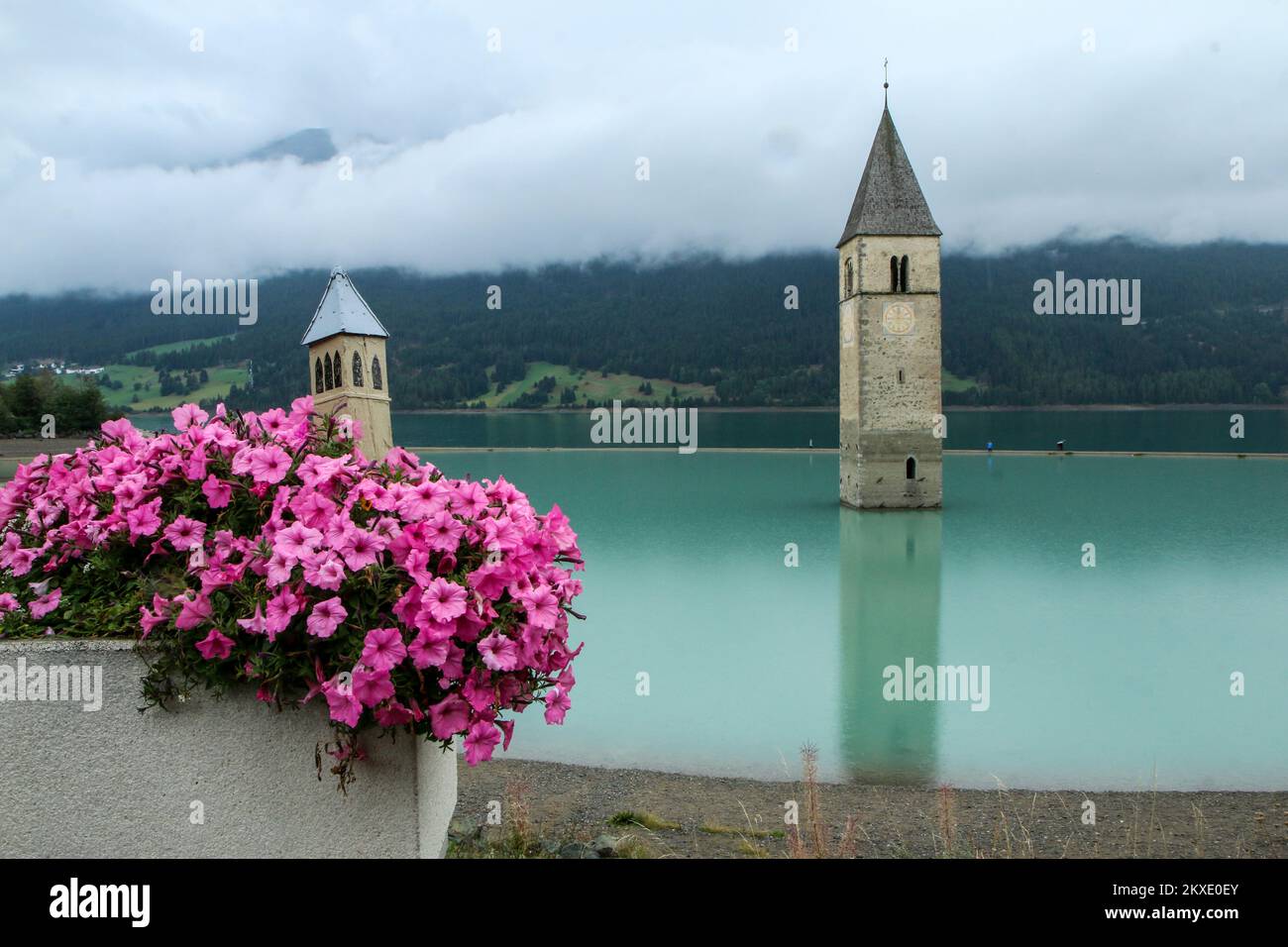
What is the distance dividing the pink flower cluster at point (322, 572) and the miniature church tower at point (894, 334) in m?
34.5

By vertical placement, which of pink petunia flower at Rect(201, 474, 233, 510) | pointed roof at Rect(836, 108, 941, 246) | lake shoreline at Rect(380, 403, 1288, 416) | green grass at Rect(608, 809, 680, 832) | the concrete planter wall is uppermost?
lake shoreline at Rect(380, 403, 1288, 416)

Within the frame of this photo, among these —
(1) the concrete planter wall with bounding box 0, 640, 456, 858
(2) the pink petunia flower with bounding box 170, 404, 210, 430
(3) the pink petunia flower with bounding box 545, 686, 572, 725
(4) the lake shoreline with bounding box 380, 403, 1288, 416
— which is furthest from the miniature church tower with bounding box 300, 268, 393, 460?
(4) the lake shoreline with bounding box 380, 403, 1288, 416

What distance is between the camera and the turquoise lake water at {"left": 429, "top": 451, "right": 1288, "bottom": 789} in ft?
36.8

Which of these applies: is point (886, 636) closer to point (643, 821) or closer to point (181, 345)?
point (643, 821)

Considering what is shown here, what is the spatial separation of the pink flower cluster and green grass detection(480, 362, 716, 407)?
154272 millimetres

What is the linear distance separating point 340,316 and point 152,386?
400 ft

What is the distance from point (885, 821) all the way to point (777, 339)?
600ft

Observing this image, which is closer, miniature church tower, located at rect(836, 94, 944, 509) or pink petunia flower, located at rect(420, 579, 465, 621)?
pink petunia flower, located at rect(420, 579, 465, 621)

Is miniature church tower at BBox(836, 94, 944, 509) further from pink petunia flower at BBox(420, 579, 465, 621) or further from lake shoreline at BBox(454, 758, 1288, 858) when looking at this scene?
pink petunia flower at BBox(420, 579, 465, 621)

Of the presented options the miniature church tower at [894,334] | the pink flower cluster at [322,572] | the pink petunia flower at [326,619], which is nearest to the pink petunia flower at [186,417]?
the pink flower cluster at [322,572]

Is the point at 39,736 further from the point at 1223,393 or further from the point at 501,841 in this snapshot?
the point at 1223,393

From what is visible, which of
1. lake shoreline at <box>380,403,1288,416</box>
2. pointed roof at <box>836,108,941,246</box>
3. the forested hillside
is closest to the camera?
pointed roof at <box>836,108,941,246</box>

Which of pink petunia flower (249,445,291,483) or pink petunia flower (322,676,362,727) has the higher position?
pink petunia flower (249,445,291,483)

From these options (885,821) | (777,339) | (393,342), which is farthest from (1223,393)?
(885,821)
